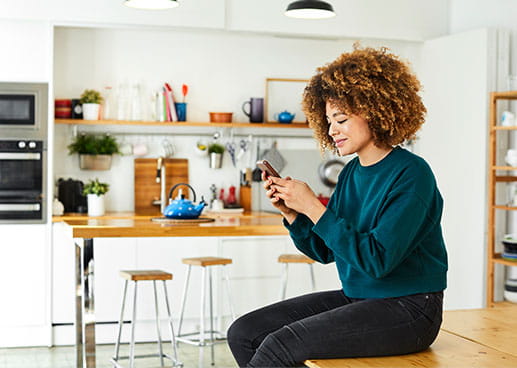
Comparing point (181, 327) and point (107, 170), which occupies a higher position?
point (107, 170)

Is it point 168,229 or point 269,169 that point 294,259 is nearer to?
point 168,229

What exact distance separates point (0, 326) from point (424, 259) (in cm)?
390

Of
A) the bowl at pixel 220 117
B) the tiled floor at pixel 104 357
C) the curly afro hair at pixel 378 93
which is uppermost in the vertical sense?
the bowl at pixel 220 117

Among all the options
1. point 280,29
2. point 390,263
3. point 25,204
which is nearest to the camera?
point 390,263

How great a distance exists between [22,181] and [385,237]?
378cm

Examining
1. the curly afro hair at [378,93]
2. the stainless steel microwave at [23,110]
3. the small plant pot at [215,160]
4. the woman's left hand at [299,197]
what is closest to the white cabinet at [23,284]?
the stainless steel microwave at [23,110]

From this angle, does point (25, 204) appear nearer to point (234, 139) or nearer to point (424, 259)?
point (234, 139)

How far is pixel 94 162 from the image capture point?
19.2ft

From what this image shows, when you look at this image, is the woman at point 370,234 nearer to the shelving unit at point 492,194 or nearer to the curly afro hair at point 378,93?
the curly afro hair at point 378,93

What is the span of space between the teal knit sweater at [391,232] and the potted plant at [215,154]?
3.76m

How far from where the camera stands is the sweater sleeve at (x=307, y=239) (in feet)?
8.36

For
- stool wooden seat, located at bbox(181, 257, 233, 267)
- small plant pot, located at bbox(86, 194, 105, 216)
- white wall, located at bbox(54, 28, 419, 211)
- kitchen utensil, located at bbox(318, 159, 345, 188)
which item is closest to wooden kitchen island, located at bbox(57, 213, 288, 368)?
stool wooden seat, located at bbox(181, 257, 233, 267)

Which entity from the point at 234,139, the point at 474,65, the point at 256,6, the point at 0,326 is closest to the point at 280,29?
the point at 256,6

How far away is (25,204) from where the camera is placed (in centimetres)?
530
